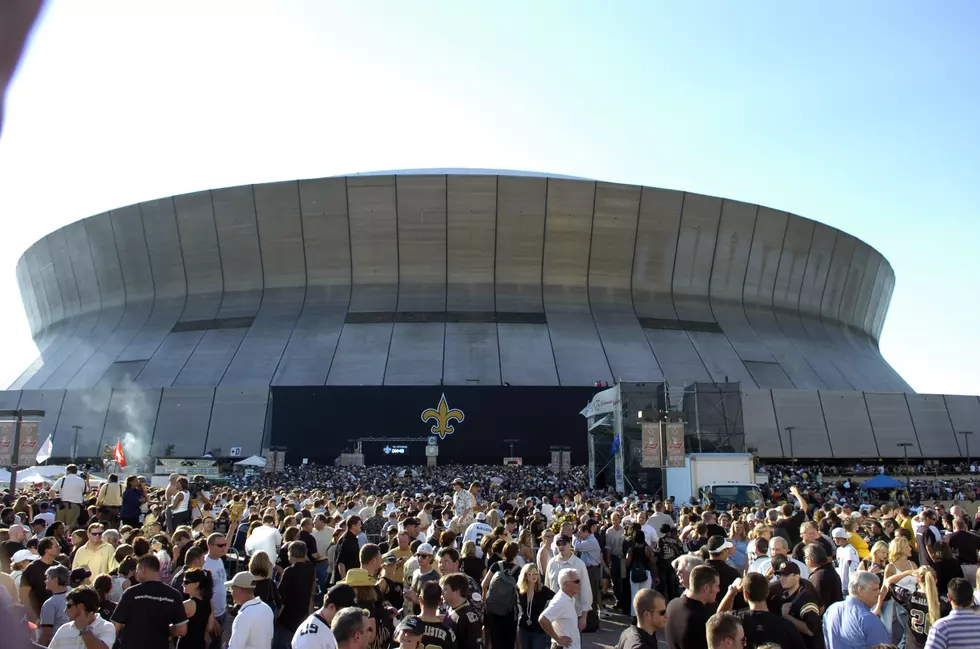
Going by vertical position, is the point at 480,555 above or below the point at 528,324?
below

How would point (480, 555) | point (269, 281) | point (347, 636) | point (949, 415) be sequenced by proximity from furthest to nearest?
point (269, 281)
point (949, 415)
point (480, 555)
point (347, 636)

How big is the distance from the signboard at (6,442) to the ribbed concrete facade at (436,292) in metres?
19.9

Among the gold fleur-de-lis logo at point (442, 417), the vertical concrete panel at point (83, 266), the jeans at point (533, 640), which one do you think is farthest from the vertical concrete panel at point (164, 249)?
the jeans at point (533, 640)

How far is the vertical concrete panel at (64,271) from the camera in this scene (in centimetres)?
4988

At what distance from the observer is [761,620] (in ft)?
18.3

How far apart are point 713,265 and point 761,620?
4284 cm

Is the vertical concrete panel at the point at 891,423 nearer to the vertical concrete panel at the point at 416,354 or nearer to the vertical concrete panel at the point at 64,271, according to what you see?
the vertical concrete panel at the point at 416,354

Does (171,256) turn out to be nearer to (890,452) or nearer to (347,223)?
(347,223)

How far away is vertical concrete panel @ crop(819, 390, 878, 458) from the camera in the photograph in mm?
40188

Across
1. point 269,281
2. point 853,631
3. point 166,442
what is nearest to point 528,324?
point 269,281

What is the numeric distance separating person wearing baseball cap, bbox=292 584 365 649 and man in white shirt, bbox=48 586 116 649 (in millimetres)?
1375

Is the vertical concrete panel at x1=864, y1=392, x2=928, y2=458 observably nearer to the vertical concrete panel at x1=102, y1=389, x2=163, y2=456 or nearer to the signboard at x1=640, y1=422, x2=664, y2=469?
the signboard at x1=640, y1=422, x2=664, y2=469

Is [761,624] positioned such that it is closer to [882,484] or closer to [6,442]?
[6,442]

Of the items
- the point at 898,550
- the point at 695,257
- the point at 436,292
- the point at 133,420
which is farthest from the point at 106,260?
the point at 898,550
